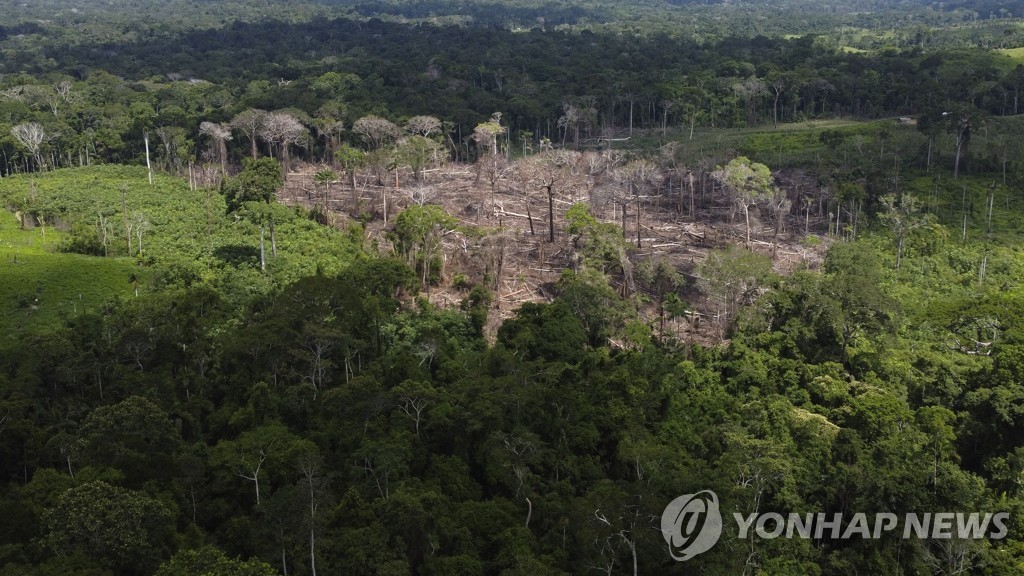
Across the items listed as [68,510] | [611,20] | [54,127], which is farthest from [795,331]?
[611,20]

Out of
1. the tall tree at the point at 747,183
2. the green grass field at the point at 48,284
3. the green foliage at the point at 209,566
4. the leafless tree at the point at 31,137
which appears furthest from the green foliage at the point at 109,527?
the leafless tree at the point at 31,137

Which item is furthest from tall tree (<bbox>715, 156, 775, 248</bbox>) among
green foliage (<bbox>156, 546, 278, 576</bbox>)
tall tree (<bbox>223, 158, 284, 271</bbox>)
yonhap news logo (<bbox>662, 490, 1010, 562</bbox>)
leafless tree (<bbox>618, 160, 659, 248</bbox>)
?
green foliage (<bbox>156, 546, 278, 576</bbox>)

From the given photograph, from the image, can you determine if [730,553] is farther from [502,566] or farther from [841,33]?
[841,33]

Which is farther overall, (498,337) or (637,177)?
(637,177)

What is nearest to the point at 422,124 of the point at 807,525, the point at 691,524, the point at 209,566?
the point at 807,525

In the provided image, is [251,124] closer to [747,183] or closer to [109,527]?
[747,183]

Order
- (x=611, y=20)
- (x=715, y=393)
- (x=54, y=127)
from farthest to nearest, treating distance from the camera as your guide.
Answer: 1. (x=611, y=20)
2. (x=54, y=127)
3. (x=715, y=393)

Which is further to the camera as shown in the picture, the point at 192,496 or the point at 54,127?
the point at 54,127
